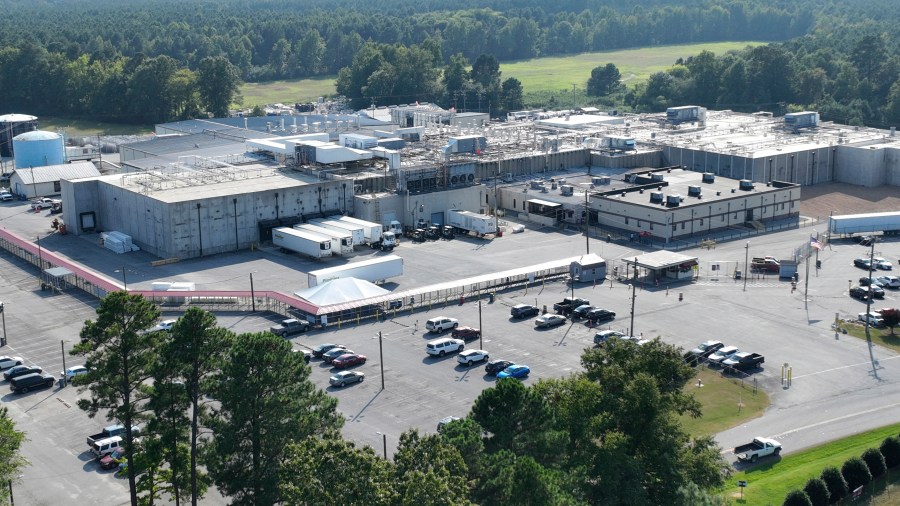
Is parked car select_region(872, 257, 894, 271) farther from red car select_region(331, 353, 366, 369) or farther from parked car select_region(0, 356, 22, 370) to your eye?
parked car select_region(0, 356, 22, 370)

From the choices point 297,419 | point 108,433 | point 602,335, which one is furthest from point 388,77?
point 297,419

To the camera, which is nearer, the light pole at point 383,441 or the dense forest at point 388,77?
the light pole at point 383,441

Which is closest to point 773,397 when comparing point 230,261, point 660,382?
point 660,382

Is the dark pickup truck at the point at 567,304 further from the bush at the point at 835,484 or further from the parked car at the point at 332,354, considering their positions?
the bush at the point at 835,484

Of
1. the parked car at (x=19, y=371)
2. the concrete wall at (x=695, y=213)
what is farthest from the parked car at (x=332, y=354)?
the concrete wall at (x=695, y=213)

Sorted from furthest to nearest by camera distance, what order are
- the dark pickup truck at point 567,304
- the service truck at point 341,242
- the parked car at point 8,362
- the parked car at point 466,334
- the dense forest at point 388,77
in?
the dense forest at point 388,77 → the service truck at point 341,242 → the dark pickup truck at point 567,304 → the parked car at point 466,334 → the parked car at point 8,362

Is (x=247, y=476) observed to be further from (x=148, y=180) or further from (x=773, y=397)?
(x=148, y=180)
